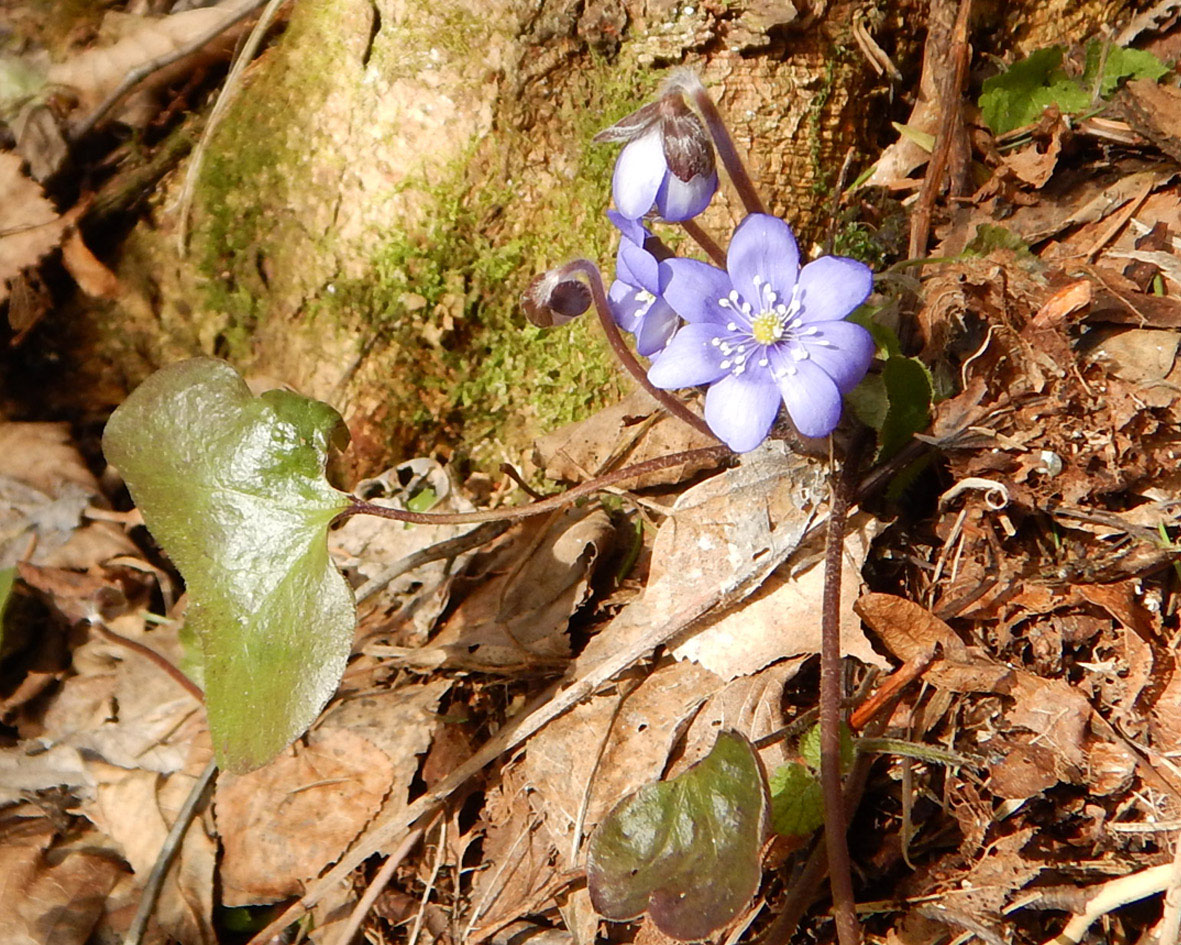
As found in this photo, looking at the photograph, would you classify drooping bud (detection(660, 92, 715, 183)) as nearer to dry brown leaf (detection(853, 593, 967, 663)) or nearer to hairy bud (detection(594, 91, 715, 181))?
hairy bud (detection(594, 91, 715, 181))

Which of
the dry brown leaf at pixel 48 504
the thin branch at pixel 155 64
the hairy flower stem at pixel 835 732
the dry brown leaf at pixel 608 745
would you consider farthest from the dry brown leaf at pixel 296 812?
the thin branch at pixel 155 64

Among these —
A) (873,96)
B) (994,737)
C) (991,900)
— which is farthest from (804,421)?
(873,96)

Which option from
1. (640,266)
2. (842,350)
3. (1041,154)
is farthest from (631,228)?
(1041,154)

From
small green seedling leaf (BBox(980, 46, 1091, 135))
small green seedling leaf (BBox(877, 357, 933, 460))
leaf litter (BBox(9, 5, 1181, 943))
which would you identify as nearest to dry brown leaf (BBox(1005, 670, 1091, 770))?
leaf litter (BBox(9, 5, 1181, 943))

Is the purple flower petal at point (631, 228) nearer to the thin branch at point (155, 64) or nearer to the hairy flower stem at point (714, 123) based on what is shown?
the hairy flower stem at point (714, 123)

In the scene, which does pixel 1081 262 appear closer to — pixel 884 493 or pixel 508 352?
pixel 884 493

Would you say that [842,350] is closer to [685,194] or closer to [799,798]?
[685,194]
